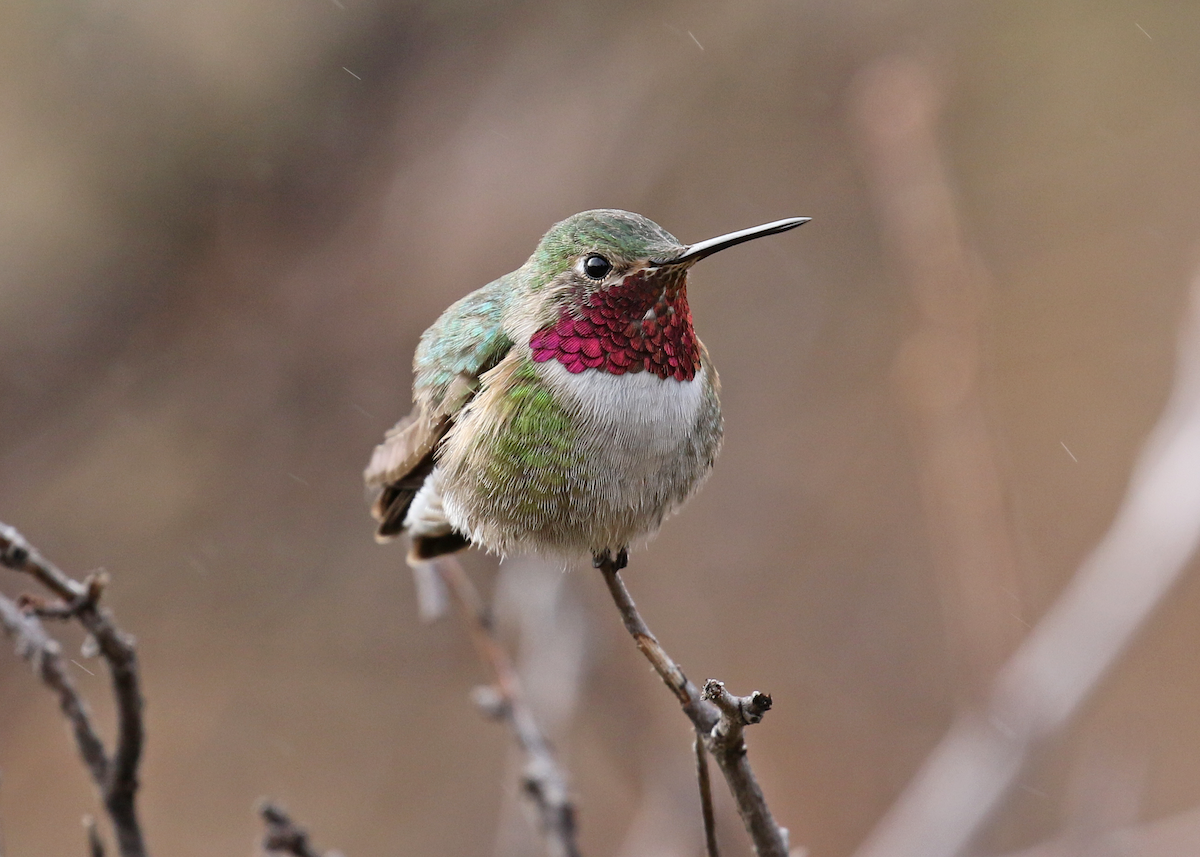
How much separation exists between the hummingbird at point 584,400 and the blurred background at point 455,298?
124 inches

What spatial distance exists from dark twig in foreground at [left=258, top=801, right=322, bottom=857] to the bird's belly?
592mm

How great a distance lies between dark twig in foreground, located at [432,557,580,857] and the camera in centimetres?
212

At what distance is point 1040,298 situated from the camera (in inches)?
233

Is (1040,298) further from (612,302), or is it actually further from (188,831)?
(188,831)

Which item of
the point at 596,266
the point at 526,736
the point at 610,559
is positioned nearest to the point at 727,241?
the point at 596,266

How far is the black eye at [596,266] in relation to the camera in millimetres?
1959

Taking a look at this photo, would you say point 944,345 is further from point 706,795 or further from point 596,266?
point 706,795

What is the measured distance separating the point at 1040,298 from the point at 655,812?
12.8ft

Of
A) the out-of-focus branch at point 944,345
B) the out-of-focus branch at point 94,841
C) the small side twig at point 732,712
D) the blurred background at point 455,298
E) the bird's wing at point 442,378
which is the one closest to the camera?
the small side twig at point 732,712

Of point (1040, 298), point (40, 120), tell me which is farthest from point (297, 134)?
point (1040, 298)

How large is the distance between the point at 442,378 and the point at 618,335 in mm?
384

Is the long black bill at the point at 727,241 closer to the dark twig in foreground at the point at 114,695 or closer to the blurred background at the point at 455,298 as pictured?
the dark twig in foreground at the point at 114,695

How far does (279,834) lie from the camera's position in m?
1.84

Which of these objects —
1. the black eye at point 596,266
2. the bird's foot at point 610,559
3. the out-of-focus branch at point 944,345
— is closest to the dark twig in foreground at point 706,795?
the bird's foot at point 610,559
